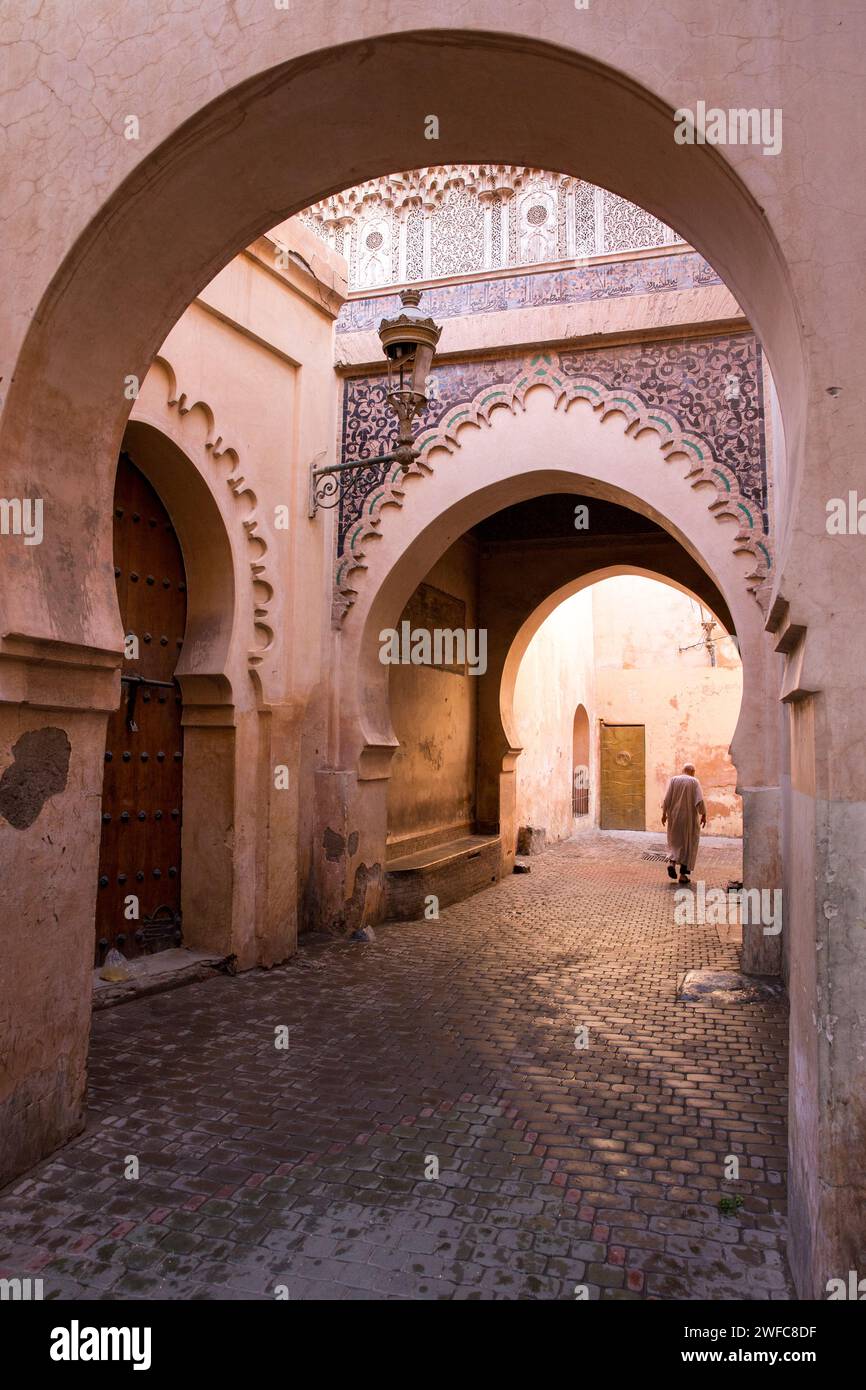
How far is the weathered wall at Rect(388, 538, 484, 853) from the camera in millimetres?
9062

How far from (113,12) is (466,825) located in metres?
8.92

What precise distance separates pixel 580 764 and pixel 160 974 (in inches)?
537

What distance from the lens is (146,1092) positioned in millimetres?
3855

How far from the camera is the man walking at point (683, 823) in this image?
1044cm

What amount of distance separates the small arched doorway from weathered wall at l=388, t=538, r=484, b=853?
6.61 m

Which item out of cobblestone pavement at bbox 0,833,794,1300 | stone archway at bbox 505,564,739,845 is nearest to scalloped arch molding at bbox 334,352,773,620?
cobblestone pavement at bbox 0,833,794,1300

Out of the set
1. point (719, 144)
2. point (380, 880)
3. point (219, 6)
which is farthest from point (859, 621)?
point (380, 880)

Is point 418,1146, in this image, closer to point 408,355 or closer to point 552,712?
point 408,355

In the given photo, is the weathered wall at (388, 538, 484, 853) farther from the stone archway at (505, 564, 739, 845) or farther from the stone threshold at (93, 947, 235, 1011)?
the stone threshold at (93, 947, 235, 1011)
